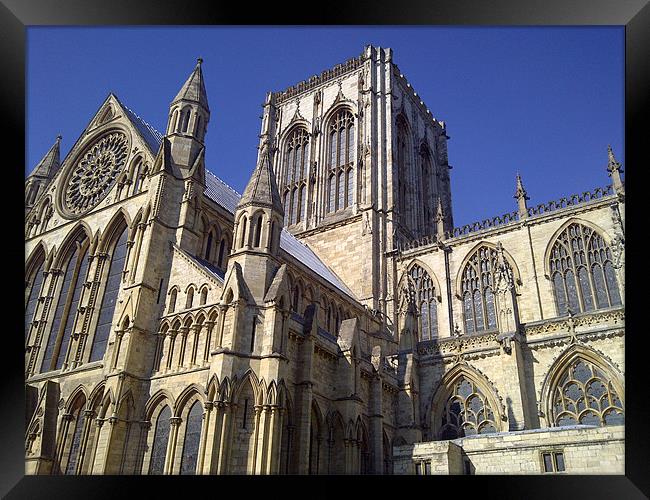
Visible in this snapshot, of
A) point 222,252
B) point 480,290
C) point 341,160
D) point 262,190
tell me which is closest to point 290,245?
point 222,252

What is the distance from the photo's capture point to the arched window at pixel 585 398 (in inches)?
1011

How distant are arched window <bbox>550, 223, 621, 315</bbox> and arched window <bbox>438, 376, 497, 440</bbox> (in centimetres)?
633

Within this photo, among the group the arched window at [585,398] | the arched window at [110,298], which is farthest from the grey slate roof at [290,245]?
the arched window at [585,398]

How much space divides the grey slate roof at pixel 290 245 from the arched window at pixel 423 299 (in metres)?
3.81

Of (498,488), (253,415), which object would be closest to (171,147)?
(253,415)

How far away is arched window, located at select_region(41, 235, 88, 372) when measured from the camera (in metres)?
24.5

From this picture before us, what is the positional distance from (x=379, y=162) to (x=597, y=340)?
21732 mm

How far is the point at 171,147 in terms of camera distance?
84.0ft

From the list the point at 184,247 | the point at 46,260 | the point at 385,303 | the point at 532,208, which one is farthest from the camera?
the point at 385,303

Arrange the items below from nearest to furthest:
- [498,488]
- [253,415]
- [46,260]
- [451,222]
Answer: [498,488] → [253,415] → [46,260] → [451,222]

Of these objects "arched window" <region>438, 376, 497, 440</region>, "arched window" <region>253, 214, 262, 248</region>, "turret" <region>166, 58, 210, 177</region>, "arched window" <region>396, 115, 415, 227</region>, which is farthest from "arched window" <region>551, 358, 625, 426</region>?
"turret" <region>166, 58, 210, 177</region>

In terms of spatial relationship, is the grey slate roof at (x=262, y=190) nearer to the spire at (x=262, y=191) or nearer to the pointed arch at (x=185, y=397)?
the spire at (x=262, y=191)
